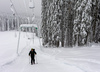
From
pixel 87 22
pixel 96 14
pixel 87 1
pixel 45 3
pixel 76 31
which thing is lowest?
pixel 76 31

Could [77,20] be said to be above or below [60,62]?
above

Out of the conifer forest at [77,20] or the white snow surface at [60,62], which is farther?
the conifer forest at [77,20]

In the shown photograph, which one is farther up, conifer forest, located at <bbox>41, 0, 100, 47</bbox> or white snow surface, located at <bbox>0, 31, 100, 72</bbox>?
conifer forest, located at <bbox>41, 0, 100, 47</bbox>

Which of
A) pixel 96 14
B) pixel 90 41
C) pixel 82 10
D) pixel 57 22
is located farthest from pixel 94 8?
pixel 57 22

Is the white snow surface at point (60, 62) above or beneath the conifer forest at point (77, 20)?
beneath

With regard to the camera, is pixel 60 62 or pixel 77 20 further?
pixel 77 20

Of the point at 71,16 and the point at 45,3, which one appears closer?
the point at 71,16

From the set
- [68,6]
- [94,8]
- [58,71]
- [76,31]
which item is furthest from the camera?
[68,6]

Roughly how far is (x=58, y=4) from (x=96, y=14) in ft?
24.8

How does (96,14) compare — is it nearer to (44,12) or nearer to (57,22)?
(57,22)

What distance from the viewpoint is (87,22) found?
17.2 m

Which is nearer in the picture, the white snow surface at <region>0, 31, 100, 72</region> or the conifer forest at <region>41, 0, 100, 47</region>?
the white snow surface at <region>0, 31, 100, 72</region>

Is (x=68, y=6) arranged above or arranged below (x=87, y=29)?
above

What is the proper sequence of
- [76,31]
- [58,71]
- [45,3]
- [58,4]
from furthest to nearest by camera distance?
[45,3] → [58,4] → [76,31] → [58,71]
